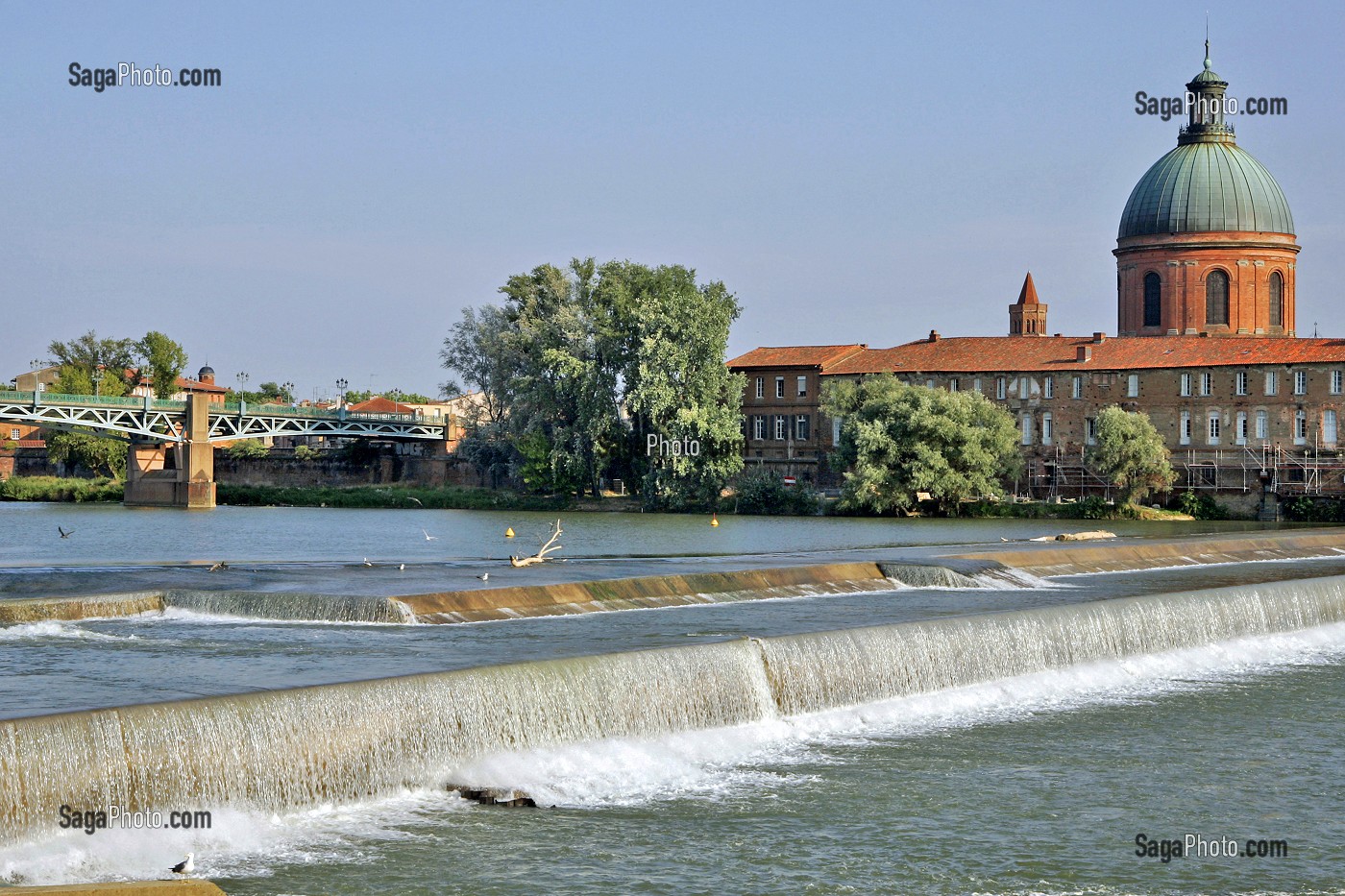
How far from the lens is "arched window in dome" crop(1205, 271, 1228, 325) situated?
83.1 metres

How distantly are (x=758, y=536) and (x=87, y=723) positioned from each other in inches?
1582

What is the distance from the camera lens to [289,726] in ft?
40.3

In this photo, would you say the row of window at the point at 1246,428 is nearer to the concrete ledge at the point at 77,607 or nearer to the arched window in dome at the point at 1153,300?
the arched window in dome at the point at 1153,300

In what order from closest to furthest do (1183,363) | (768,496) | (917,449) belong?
(917,449) < (768,496) < (1183,363)

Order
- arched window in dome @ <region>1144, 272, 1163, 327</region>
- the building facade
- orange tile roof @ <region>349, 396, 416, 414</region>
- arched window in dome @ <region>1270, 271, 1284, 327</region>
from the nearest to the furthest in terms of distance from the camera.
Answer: the building facade, arched window in dome @ <region>1270, 271, 1284, 327</region>, arched window in dome @ <region>1144, 272, 1163, 327</region>, orange tile roof @ <region>349, 396, 416, 414</region>

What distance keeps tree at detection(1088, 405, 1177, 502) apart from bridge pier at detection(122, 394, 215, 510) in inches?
1864

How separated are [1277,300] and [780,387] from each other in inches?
1050

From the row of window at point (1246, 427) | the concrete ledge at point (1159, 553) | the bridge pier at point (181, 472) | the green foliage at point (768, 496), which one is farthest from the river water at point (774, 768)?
the bridge pier at point (181, 472)

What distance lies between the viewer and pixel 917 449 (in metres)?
65.0

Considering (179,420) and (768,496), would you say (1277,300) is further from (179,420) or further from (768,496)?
(179,420)

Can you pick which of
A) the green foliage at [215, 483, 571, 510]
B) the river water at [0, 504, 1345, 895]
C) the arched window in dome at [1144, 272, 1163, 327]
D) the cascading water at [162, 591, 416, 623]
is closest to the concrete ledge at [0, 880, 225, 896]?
the river water at [0, 504, 1345, 895]

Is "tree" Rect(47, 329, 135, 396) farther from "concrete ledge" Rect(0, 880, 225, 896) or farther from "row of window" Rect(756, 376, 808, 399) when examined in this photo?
"concrete ledge" Rect(0, 880, 225, 896)

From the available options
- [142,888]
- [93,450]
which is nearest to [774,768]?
[142,888]

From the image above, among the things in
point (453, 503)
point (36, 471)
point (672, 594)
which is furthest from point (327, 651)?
point (36, 471)
